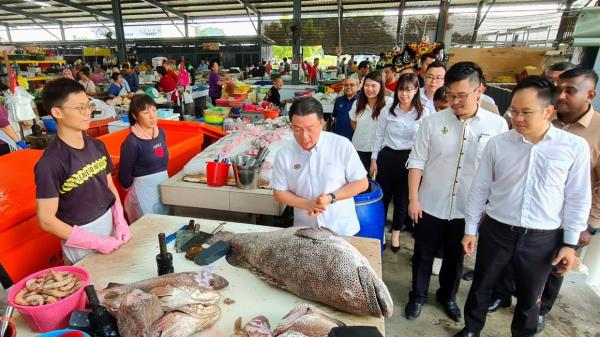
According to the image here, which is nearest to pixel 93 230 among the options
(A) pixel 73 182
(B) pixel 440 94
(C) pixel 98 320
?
(A) pixel 73 182

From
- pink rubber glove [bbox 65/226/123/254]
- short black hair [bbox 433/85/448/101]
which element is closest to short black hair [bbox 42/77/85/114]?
pink rubber glove [bbox 65/226/123/254]

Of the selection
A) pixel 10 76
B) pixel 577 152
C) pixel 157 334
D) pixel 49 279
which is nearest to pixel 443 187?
pixel 577 152

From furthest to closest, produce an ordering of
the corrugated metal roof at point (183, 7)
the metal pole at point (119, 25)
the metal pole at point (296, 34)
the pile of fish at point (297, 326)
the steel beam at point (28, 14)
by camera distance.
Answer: the steel beam at point (28, 14), the corrugated metal roof at point (183, 7), the metal pole at point (119, 25), the metal pole at point (296, 34), the pile of fish at point (297, 326)

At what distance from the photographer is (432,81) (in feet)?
10.6

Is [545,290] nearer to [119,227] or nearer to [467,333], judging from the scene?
[467,333]

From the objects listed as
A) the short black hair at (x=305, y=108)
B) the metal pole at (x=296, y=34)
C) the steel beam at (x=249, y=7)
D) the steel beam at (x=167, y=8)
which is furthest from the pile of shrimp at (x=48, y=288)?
the steel beam at (x=167, y=8)

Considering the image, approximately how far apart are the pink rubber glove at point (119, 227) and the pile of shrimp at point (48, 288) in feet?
1.49

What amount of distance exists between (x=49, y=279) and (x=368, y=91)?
3063 mm

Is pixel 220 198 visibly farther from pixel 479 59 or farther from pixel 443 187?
pixel 479 59

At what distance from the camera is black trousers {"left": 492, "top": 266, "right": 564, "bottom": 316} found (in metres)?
2.32

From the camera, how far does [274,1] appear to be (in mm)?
14758

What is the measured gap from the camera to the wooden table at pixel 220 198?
7.97ft

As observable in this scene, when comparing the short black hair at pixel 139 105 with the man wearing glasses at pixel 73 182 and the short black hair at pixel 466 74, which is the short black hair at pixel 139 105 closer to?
the man wearing glasses at pixel 73 182

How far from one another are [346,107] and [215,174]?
2.28 m
